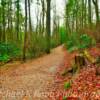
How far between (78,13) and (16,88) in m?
36.5

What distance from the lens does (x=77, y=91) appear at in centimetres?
888

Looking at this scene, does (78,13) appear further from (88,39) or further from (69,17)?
(88,39)

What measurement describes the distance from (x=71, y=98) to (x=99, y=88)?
1.17 m

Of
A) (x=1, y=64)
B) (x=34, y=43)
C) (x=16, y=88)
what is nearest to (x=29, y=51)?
(x=34, y=43)

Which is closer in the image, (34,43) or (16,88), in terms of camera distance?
(16,88)

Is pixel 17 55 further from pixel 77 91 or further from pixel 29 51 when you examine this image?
pixel 77 91

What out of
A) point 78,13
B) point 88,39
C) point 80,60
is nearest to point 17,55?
point 88,39

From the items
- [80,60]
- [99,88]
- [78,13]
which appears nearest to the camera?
[99,88]

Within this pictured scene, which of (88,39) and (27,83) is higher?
(88,39)

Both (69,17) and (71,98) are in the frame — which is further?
(69,17)

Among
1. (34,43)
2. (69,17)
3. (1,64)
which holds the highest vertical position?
(69,17)

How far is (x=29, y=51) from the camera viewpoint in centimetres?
2402

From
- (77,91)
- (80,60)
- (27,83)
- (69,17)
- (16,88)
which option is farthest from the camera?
(69,17)

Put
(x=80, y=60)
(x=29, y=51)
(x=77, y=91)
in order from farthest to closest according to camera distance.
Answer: (x=29, y=51) < (x=80, y=60) < (x=77, y=91)
